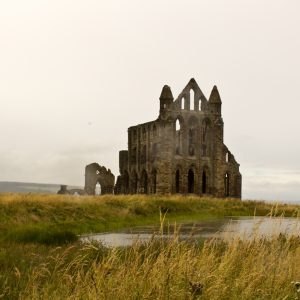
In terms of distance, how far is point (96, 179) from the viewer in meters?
60.7

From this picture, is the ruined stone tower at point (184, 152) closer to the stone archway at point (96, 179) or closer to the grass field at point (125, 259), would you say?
the stone archway at point (96, 179)

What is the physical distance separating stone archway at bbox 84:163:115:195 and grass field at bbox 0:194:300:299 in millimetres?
26031

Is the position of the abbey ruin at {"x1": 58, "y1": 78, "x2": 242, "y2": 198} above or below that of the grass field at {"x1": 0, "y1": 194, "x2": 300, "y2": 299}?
above

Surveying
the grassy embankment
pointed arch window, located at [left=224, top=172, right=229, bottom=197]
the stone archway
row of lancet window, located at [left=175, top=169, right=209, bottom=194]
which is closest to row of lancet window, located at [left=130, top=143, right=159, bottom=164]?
row of lancet window, located at [left=175, top=169, right=209, bottom=194]

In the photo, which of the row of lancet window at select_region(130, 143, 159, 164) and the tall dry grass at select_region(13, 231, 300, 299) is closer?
the tall dry grass at select_region(13, 231, 300, 299)

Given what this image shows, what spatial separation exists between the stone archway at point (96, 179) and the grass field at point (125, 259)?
85.4ft

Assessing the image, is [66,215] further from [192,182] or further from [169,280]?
[192,182]

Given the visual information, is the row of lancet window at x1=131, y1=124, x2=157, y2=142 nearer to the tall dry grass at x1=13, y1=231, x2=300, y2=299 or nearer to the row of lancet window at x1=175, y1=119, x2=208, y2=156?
the row of lancet window at x1=175, y1=119, x2=208, y2=156

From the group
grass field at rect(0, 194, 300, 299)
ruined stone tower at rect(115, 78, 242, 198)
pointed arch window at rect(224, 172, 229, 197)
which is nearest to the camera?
grass field at rect(0, 194, 300, 299)

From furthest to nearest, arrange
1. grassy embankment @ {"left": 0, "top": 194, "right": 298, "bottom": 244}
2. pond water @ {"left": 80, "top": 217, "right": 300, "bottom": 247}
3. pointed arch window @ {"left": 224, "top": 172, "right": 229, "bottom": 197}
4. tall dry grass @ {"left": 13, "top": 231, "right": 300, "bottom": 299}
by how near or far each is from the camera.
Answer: pointed arch window @ {"left": 224, "top": 172, "right": 229, "bottom": 197}, grassy embankment @ {"left": 0, "top": 194, "right": 298, "bottom": 244}, pond water @ {"left": 80, "top": 217, "right": 300, "bottom": 247}, tall dry grass @ {"left": 13, "top": 231, "right": 300, "bottom": 299}

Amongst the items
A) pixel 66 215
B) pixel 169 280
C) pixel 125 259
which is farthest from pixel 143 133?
pixel 169 280

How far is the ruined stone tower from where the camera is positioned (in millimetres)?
51688

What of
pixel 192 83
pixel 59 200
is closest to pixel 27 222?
pixel 59 200

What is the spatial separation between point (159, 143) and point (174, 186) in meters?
4.47
